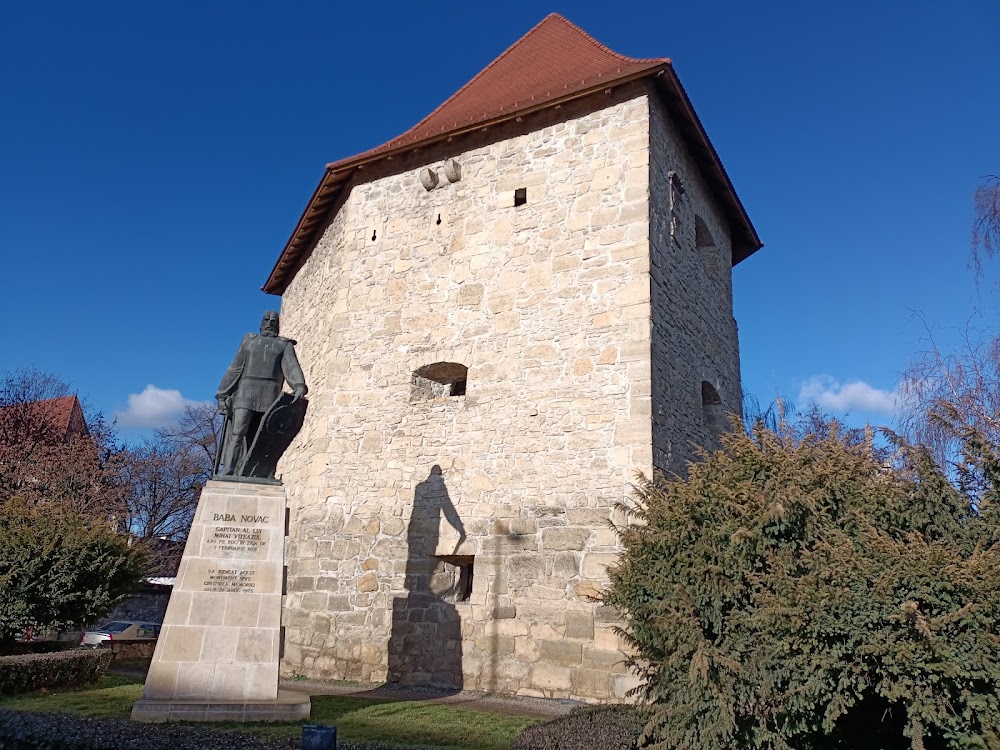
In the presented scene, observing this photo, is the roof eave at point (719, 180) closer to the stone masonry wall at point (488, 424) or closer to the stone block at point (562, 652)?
the stone masonry wall at point (488, 424)

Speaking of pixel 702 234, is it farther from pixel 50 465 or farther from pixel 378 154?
pixel 50 465

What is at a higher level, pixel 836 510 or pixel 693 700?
pixel 836 510

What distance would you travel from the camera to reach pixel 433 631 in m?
8.89

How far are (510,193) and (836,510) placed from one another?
259 inches

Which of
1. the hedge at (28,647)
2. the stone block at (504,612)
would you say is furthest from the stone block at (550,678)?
the hedge at (28,647)

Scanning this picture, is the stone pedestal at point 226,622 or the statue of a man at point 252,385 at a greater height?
the statue of a man at point 252,385

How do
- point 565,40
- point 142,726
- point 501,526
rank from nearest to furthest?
point 142,726
point 501,526
point 565,40

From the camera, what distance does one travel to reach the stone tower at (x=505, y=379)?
849 cm

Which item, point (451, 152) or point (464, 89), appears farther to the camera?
point (464, 89)

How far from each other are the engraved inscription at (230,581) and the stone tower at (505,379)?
3.21m

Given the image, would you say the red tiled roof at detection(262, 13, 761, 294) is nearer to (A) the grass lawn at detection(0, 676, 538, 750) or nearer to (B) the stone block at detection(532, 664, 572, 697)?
(B) the stone block at detection(532, 664, 572, 697)

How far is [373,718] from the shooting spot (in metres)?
6.46

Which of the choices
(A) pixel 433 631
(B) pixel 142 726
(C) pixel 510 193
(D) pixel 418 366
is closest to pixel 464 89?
(C) pixel 510 193

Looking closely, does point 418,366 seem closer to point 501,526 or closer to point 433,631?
point 501,526
